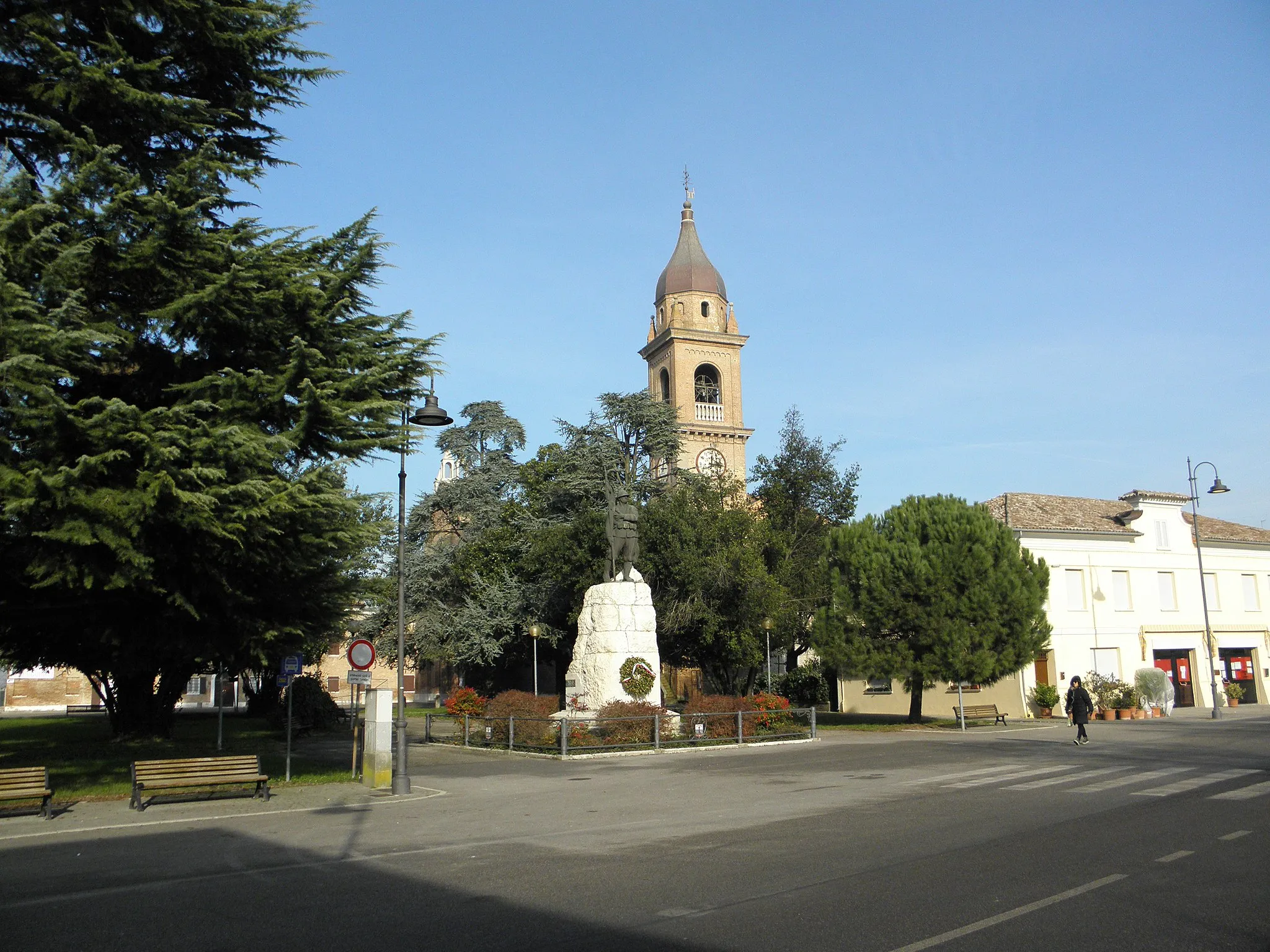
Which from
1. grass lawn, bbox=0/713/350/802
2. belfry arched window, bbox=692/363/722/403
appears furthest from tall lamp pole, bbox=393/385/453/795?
belfry arched window, bbox=692/363/722/403

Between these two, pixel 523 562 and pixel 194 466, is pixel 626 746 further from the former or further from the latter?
pixel 523 562

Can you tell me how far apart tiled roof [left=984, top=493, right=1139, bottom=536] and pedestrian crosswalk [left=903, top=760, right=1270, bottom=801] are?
896 inches

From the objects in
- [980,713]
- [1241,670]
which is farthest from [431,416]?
[1241,670]

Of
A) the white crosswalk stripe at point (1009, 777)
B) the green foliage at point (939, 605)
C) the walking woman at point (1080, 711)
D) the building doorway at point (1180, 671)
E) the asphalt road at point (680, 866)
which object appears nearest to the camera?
the asphalt road at point (680, 866)

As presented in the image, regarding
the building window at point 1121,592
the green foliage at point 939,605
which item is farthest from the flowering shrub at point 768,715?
the building window at point 1121,592

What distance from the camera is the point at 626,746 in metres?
22.5

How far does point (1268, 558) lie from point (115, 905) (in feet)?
164

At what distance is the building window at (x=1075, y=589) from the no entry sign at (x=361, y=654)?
31196 millimetres

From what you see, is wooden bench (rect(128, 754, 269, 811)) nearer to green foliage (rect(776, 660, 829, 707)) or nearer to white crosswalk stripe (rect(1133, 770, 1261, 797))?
white crosswalk stripe (rect(1133, 770, 1261, 797))

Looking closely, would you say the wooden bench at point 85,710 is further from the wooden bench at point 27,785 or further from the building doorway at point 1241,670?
the building doorway at point 1241,670

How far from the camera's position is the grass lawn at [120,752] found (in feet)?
54.5

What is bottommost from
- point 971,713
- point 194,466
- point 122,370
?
point 971,713

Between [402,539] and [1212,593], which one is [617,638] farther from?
[1212,593]

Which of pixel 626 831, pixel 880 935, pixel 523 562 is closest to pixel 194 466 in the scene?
pixel 626 831
